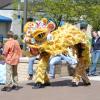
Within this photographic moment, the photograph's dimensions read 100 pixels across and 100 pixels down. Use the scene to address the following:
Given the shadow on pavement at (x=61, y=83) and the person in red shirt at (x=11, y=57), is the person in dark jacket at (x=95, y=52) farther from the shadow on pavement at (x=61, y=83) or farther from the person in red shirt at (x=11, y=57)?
the person in red shirt at (x=11, y=57)

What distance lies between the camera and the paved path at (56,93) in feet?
39.2

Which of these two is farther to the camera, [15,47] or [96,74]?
[96,74]

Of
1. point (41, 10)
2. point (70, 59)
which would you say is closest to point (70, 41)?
point (70, 59)

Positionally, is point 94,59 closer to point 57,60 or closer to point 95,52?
point 95,52

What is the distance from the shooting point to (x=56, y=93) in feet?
41.2

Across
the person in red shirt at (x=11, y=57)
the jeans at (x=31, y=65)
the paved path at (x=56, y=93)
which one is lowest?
the paved path at (x=56, y=93)

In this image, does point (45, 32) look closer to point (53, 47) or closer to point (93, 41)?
point (53, 47)

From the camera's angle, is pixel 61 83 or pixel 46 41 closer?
pixel 46 41

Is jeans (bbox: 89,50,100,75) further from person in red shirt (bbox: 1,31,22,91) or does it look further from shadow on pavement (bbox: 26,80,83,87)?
person in red shirt (bbox: 1,31,22,91)

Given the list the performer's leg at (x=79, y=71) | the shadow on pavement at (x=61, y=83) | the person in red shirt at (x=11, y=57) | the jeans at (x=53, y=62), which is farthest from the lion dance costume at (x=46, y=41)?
A: the jeans at (x=53, y=62)

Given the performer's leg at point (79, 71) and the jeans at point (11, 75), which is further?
the performer's leg at point (79, 71)

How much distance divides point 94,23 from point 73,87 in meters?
12.0

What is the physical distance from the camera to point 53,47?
1292 centimetres

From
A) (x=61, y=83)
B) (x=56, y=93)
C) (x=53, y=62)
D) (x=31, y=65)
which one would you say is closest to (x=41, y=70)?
(x=56, y=93)
